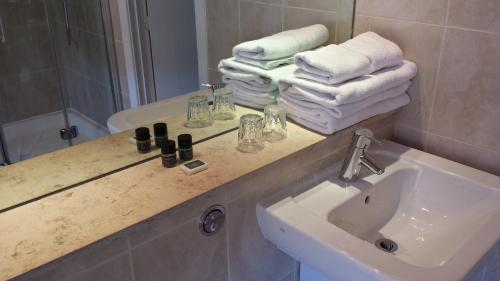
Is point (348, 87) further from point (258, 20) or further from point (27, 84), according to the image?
point (27, 84)

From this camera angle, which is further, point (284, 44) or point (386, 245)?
point (284, 44)

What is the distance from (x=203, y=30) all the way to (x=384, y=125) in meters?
0.70

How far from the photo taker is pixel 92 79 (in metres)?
1.08

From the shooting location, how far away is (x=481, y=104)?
1.36 metres

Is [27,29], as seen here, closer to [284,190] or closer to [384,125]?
[284,190]

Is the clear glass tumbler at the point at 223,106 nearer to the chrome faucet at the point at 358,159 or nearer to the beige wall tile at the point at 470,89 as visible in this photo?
the chrome faucet at the point at 358,159

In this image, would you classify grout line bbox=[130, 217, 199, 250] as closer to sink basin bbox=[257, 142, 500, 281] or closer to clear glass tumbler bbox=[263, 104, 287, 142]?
sink basin bbox=[257, 142, 500, 281]

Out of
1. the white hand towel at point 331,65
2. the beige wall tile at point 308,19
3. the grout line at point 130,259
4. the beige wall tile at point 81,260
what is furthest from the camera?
the beige wall tile at point 308,19

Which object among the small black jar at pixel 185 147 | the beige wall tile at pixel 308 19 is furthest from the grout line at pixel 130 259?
the beige wall tile at pixel 308 19

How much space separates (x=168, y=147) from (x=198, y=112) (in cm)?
23

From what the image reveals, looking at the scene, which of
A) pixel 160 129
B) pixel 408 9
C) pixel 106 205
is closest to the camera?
pixel 106 205

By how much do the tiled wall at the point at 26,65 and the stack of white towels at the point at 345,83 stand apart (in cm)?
65

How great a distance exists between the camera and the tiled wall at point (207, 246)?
0.89 meters

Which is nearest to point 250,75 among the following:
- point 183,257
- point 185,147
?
point 185,147
